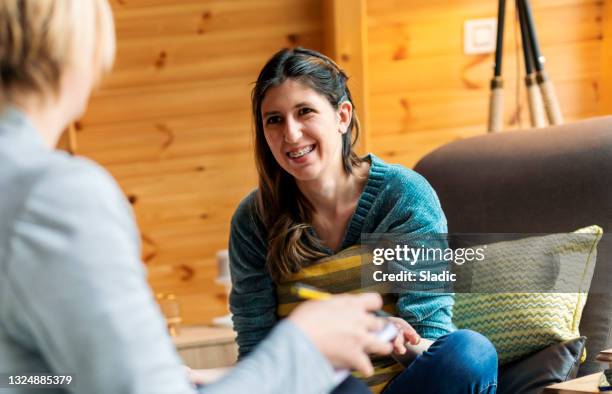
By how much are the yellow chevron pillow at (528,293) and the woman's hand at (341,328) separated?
1162mm

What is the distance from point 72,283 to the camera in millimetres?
691

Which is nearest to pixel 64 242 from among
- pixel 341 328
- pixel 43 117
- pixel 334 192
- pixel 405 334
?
pixel 43 117

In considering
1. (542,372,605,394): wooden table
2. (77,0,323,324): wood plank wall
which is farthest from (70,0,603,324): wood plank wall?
(542,372,605,394): wooden table

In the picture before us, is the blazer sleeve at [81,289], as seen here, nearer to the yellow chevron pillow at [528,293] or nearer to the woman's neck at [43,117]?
the woman's neck at [43,117]

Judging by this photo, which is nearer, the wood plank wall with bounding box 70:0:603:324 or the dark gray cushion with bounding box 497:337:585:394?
the dark gray cushion with bounding box 497:337:585:394

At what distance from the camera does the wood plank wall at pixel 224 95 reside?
3502 mm

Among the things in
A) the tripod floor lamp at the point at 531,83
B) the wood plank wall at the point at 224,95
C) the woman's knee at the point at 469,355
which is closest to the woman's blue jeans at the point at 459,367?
the woman's knee at the point at 469,355

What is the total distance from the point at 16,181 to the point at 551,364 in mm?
1430

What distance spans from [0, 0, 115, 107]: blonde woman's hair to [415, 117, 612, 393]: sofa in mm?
1393

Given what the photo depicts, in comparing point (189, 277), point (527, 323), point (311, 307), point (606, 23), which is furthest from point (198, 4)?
point (311, 307)

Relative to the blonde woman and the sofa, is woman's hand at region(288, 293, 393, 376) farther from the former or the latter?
the sofa

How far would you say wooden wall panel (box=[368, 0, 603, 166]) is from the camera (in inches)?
137

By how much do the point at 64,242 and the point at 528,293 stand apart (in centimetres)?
147

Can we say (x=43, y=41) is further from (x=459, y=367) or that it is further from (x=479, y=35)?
(x=479, y=35)
